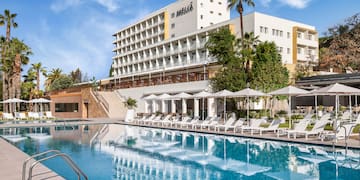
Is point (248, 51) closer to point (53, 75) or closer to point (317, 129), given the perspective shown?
point (317, 129)

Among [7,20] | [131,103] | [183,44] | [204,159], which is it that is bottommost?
[204,159]

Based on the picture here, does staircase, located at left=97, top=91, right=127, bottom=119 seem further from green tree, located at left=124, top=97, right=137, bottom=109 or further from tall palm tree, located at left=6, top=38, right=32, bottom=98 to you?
tall palm tree, located at left=6, top=38, right=32, bottom=98

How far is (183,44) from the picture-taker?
54.4 m

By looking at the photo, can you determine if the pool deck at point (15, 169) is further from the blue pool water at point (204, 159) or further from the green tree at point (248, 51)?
the green tree at point (248, 51)

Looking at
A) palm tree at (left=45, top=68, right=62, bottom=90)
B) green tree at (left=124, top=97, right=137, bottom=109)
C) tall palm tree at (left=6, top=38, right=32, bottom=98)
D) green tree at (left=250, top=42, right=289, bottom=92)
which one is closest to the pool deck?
green tree at (left=250, top=42, right=289, bottom=92)

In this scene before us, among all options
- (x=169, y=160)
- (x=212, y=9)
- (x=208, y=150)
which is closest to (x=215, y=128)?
(x=208, y=150)

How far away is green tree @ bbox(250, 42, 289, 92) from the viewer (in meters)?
26.8

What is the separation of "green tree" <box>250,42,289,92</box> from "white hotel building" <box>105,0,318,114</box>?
4.01m

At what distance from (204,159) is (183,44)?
142 ft

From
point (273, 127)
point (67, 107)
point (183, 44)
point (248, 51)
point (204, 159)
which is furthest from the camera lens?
point (183, 44)

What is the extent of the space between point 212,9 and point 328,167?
163ft

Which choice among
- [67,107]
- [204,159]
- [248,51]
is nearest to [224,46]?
[248,51]

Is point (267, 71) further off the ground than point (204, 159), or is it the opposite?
point (267, 71)

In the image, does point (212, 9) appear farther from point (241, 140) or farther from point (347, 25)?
point (241, 140)
